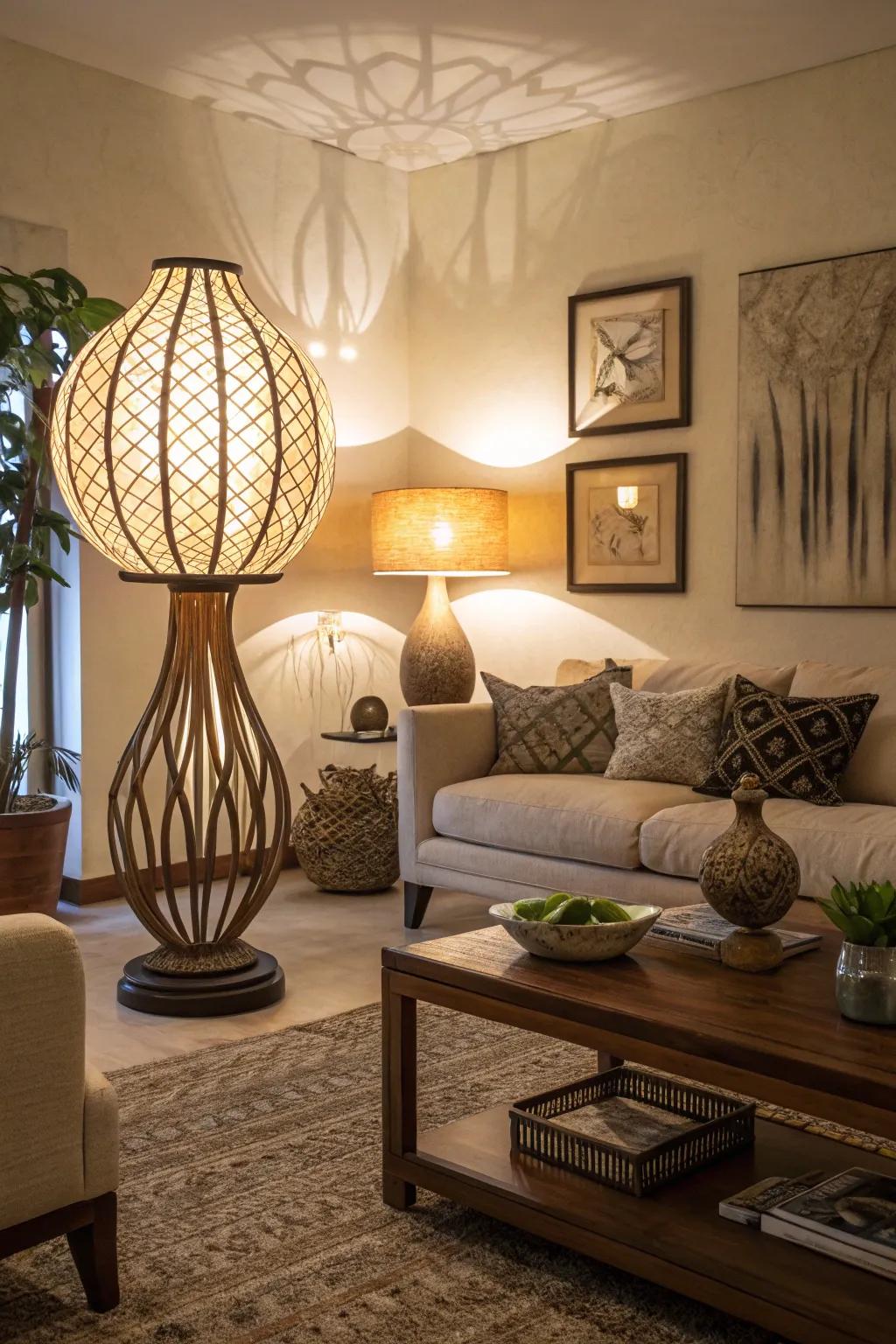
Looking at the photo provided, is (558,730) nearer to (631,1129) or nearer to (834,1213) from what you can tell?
(631,1129)

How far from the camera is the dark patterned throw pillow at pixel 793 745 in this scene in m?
3.63

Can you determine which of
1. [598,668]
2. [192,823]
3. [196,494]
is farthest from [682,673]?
[196,494]

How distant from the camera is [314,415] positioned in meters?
3.33

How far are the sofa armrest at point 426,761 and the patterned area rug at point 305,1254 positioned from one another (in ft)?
4.43

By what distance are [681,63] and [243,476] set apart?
2.19m

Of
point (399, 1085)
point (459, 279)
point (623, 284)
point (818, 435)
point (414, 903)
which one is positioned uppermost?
point (459, 279)

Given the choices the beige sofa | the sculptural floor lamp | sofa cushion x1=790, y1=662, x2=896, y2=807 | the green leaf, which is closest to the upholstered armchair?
the sculptural floor lamp

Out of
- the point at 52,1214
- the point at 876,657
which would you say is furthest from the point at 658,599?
the point at 52,1214

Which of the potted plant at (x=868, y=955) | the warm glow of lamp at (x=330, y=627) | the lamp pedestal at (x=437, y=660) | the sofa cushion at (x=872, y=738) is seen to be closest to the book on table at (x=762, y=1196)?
the potted plant at (x=868, y=955)

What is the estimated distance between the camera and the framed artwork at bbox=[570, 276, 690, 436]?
464cm

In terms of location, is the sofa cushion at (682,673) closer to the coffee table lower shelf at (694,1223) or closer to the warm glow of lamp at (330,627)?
the warm glow of lamp at (330,627)

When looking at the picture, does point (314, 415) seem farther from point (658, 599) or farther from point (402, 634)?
point (402, 634)

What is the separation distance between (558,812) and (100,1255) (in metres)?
2.08

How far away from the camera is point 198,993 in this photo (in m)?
3.35
